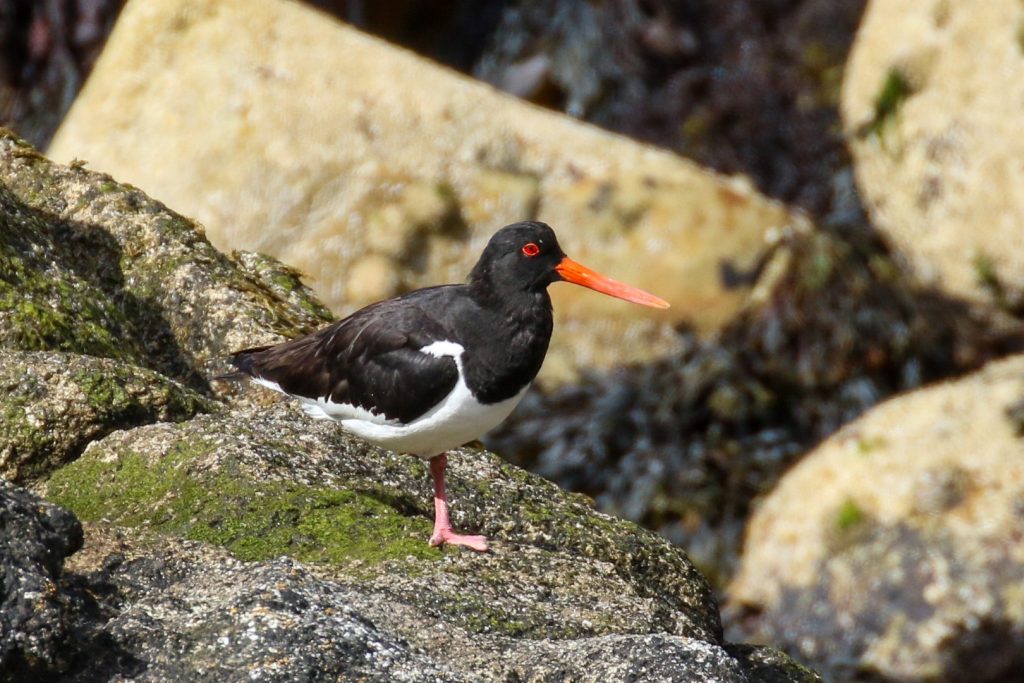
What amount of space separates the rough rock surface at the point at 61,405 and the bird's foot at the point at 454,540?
1103mm

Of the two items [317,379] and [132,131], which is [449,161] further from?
[317,379]

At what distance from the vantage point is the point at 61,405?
4.25 metres

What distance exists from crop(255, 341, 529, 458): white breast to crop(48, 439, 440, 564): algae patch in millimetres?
380

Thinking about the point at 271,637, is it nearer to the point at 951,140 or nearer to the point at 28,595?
the point at 28,595

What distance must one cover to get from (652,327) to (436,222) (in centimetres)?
165

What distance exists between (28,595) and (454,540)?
60.3 inches

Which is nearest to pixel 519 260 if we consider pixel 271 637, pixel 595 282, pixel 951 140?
pixel 595 282

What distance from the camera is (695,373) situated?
896 centimetres

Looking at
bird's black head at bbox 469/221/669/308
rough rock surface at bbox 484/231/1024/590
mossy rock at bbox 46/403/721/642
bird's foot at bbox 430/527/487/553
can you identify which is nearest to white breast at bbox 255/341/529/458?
mossy rock at bbox 46/403/721/642

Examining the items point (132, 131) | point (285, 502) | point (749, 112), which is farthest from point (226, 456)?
point (749, 112)

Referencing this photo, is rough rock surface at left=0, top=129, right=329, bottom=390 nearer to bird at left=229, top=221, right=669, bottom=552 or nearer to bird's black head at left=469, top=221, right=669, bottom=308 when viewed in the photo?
bird at left=229, top=221, right=669, bottom=552

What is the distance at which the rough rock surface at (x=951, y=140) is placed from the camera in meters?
9.80

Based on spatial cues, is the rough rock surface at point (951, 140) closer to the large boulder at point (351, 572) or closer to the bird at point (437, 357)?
the bird at point (437, 357)

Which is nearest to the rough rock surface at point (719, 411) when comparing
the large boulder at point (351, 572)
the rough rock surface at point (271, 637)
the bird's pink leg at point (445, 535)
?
the large boulder at point (351, 572)
